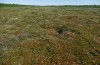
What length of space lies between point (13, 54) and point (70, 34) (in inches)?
401

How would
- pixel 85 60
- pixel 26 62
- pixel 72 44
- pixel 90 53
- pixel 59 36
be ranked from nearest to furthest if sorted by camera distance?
pixel 26 62 → pixel 85 60 → pixel 90 53 → pixel 72 44 → pixel 59 36

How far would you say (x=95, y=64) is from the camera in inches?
950

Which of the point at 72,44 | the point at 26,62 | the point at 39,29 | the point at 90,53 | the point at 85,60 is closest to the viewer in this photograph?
the point at 26,62

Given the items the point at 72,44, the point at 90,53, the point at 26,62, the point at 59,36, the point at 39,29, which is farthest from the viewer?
the point at 39,29

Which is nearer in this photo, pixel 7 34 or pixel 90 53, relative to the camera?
pixel 90 53

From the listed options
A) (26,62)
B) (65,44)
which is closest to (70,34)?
(65,44)

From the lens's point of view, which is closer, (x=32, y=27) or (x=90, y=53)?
(x=90, y=53)

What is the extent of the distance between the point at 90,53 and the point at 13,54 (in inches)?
346

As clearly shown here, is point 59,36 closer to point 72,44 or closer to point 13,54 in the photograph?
point 72,44

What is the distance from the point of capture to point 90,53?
2658 cm

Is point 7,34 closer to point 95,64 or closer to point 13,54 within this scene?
point 13,54

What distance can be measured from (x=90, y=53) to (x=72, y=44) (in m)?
2.74

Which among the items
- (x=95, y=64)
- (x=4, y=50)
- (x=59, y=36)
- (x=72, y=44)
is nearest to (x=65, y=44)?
(x=72, y=44)

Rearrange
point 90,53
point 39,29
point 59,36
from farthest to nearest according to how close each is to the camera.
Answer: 1. point 39,29
2. point 59,36
3. point 90,53
